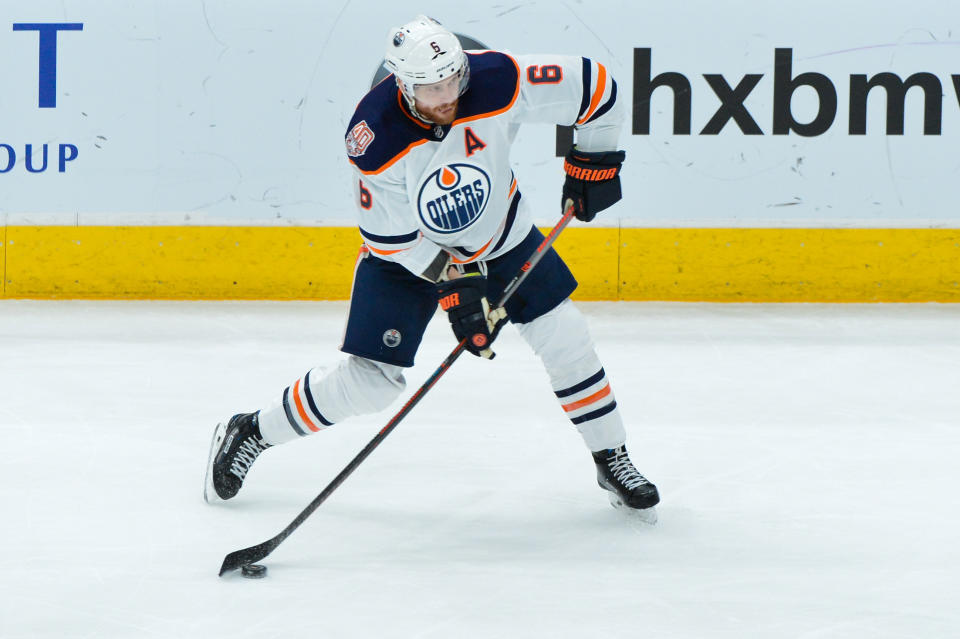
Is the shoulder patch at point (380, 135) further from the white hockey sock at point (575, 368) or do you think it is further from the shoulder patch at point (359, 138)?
the white hockey sock at point (575, 368)

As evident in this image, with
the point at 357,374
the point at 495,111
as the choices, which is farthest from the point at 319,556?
the point at 495,111

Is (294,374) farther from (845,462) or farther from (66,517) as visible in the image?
(845,462)

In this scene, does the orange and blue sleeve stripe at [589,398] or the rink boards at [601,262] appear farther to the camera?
the rink boards at [601,262]

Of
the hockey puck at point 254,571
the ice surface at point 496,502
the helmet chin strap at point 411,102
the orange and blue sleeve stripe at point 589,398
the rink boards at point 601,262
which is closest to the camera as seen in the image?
the ice surface at point 496,502

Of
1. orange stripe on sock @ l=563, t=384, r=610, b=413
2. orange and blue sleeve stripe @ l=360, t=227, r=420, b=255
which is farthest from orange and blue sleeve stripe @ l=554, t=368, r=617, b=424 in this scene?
orange and blue sleeve stripe @ l=360, t=227, r=420, b=255

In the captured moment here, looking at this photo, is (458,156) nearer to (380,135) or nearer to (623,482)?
(380,135)

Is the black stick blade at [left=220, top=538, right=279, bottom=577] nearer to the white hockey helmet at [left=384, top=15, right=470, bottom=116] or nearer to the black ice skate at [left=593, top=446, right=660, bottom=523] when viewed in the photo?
the black ice skate at [left=593, top=446, right=660, bottom=523]

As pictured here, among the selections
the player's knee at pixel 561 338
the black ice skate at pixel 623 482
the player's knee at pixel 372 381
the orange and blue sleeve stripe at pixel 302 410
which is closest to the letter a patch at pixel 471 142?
the player's knee at pixel 561 338

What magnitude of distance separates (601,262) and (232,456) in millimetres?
3092

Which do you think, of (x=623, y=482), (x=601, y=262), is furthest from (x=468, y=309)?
(x=601, y=262)

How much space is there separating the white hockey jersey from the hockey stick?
87mm

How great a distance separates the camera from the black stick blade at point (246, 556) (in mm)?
1817

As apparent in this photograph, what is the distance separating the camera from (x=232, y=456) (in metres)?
2.26

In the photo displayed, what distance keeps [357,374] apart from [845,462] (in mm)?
1250
